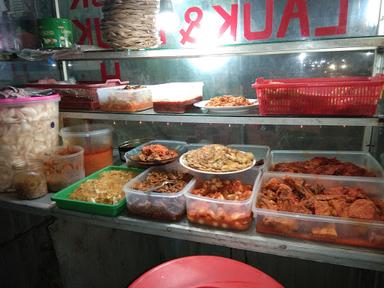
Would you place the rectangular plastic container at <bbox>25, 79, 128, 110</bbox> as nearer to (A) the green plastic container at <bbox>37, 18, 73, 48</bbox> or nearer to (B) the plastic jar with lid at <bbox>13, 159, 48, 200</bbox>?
(A) the green plastic container at <bbox>37, 18, 73, 48</bbox>

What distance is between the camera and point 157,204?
1.53 meters

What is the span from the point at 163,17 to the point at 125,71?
0.73 m

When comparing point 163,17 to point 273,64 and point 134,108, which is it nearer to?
point 134,108

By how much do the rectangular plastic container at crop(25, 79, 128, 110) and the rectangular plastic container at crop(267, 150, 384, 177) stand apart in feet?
4.24

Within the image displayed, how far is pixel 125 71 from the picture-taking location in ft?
8.17

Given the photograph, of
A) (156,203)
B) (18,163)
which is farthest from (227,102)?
(18,163)

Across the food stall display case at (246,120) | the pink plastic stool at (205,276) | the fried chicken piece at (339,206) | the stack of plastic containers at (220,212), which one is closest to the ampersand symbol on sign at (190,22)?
the food stall display case at (246,120)

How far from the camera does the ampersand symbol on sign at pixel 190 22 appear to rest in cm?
209

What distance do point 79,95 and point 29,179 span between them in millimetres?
672

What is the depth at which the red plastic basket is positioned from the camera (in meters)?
1.33

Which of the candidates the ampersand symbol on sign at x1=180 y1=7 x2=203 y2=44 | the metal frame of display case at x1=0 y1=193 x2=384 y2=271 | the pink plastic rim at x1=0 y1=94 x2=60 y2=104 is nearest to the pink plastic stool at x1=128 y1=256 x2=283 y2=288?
the metal frame of display case at x1=0 y1=193 x2=384 y2=271

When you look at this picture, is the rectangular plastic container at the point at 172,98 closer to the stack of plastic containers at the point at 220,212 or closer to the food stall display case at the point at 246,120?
the food stall display case at the point at 246,120

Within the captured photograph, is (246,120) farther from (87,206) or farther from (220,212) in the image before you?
(87,206)

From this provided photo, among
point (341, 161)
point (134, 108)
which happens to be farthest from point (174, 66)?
point (341, 161)
